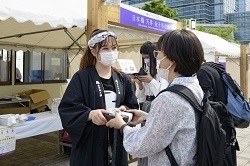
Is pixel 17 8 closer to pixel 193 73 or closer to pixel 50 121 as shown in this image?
pixel 50 121

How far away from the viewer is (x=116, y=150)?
187cm

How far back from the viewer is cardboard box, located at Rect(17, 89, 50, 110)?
755 cm

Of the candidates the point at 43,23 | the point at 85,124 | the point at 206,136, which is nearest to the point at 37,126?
the point at 43,23

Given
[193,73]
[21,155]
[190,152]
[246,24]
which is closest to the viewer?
[190,152]

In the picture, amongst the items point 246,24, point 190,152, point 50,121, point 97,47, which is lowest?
point 50,121

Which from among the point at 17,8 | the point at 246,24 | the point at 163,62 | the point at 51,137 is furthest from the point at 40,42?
Answer: the point at 246,24

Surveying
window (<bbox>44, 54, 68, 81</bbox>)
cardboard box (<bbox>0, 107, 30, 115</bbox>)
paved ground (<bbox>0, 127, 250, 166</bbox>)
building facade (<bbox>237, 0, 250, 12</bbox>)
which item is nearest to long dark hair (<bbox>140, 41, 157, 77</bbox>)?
paved ground (<bbox>0, 127, 250, 166</bbox>)

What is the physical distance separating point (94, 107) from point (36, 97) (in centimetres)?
615

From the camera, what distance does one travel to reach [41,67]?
8961mm

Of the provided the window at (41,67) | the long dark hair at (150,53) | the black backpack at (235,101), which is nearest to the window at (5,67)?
the window at (41,67)

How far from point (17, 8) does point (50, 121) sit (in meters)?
1.81

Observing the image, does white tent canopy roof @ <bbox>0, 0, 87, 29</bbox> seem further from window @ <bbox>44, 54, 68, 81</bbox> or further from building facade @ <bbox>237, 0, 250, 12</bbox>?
building facade @ <bbox>237, 0, 250, 12</bbox>

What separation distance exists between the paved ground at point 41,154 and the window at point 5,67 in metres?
2.19

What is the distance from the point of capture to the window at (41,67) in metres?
8.49
